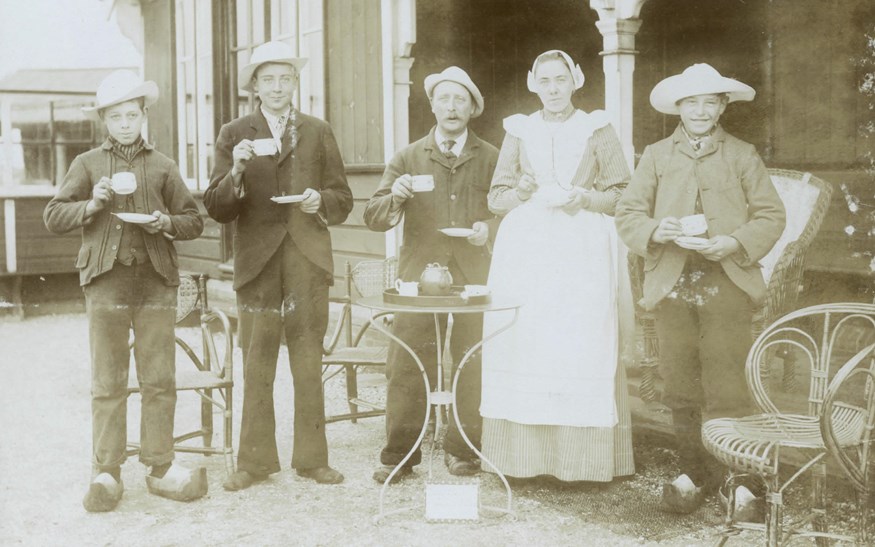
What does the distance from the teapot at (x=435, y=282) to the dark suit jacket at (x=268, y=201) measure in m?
0.62

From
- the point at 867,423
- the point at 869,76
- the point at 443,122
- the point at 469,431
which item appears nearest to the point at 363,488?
the point at 469,431

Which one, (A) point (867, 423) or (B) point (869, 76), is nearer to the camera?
(A) point (867, 423)

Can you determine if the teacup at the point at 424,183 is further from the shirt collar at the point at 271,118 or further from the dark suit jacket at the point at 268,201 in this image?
the shirt collar at the point at 271,118

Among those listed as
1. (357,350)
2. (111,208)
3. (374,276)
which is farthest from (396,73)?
(111,208)

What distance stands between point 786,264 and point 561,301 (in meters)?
1.33

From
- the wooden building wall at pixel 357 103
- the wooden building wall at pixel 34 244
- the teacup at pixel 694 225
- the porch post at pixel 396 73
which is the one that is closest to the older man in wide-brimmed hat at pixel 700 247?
the teacup at pixel 694 225

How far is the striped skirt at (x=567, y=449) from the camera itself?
162 inches

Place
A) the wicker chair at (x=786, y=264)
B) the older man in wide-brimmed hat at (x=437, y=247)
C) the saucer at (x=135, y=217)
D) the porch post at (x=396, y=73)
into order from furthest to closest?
the porch post at (x=396, y=73) → the wicker chair at (x=786, y=264) → the older man in wide-brimmed hat at (x=437, y=247) → the saucer at (x=135, y=217)

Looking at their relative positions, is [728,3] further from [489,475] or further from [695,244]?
[489,475]

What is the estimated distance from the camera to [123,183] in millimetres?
3922

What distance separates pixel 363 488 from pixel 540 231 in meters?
1.51

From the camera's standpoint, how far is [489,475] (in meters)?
4.49

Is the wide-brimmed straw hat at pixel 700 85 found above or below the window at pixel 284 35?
below

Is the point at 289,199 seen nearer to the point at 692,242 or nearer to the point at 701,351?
the point at 692,242
